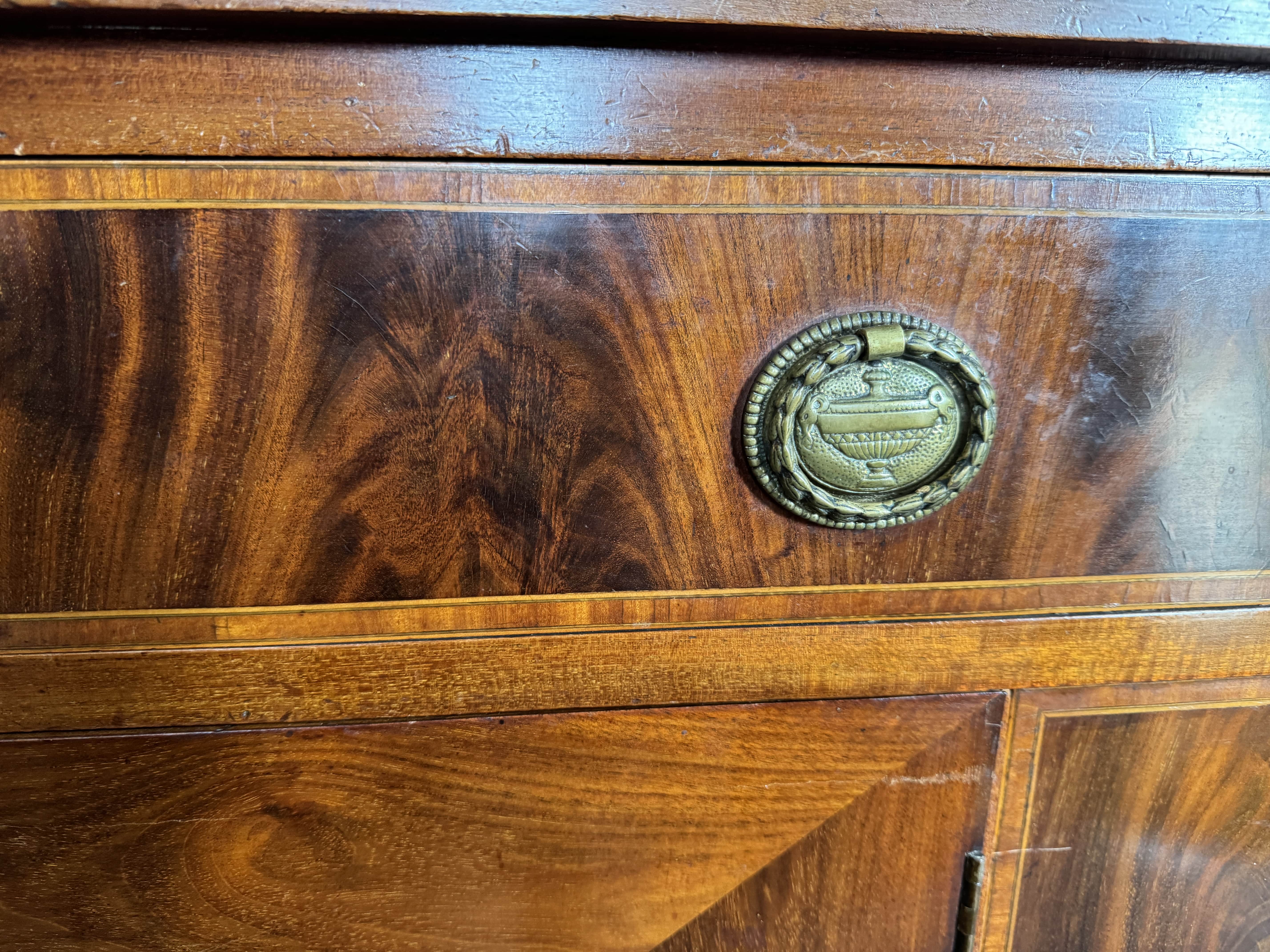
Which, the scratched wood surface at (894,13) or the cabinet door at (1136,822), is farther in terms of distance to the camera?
the cabinet door at (1136,822)

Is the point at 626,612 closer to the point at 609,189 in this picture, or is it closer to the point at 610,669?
the point at 610,669

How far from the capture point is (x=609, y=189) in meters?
0.30

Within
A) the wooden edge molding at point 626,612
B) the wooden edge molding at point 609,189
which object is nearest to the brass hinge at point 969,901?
the wooden edge molding at point 626,612

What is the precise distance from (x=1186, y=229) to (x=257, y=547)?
389 millimetres

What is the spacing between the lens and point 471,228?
0.98 ft

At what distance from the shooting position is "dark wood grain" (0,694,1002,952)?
340mm

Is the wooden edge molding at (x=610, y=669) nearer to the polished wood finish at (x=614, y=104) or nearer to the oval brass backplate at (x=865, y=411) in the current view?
the oval brass backplate at (x=865, y=411)

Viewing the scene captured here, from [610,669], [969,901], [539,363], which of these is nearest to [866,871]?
[969,901]

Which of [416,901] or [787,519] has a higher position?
[787,519]

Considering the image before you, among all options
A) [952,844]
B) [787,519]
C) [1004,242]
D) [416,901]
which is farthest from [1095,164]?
[416,901]

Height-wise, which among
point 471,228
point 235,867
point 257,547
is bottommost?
point 235,867

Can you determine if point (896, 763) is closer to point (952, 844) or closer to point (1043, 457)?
point (952, 844)

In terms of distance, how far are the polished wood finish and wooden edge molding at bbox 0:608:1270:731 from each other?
0.19 meters

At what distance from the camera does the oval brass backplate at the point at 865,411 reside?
0.32 m
